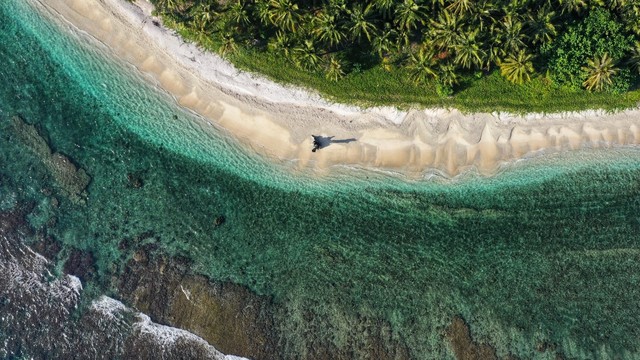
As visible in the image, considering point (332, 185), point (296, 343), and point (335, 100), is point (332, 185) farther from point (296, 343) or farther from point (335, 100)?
point (296, 343)

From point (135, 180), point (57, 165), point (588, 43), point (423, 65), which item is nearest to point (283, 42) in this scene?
point (423, 65)

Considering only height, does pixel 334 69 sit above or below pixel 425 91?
below

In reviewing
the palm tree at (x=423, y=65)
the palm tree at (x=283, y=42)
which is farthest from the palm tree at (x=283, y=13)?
the palm tree at (x=423, y=65)

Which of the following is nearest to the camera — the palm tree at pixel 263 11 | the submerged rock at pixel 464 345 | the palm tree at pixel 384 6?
the palm tree at pixel 384 6

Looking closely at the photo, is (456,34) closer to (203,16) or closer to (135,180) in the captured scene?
(203,16)

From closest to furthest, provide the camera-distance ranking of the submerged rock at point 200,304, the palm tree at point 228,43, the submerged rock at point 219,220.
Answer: the palm tree at point 228,43 < the submerged rock at point 200,304 < the submerged rock at point 219,220

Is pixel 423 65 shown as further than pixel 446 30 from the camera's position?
Yes

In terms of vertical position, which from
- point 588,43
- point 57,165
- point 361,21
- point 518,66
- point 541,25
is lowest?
point 57,165

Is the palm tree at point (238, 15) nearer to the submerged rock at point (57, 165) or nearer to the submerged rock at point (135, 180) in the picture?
the submerged rock at point (135, 180)

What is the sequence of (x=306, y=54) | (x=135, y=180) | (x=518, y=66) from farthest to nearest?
1. (x=135, y=180)
2. (x=306, y=54)
3. (x=518, y=66)
